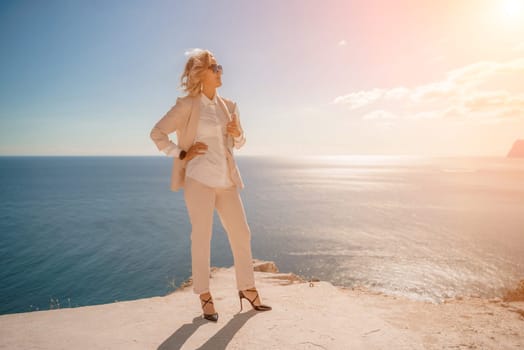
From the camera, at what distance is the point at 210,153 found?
12.1ft

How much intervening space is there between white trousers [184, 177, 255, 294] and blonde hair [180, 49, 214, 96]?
1150 millimetres

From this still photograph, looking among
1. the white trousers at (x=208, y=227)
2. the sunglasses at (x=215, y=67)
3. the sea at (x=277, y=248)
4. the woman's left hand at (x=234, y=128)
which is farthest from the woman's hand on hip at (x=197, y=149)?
the sea at (x=277, y=248)

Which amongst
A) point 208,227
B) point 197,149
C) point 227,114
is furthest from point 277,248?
point 197,149

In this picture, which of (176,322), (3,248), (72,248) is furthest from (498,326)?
(3,248)

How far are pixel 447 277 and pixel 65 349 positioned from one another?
31.3 m

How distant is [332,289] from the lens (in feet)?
15.1

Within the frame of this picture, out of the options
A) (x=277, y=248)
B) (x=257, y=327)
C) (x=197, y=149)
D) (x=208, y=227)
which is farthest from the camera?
(x=277, y=248)

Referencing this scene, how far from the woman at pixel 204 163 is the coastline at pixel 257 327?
398 millimetres

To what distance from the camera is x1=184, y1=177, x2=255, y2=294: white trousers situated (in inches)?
142

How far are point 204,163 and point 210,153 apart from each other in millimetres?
153

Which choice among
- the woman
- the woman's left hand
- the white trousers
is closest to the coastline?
the woman

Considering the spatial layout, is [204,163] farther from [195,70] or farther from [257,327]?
[257,327]

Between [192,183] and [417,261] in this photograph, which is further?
[417,261]

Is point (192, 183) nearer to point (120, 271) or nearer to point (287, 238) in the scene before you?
point (120, 271)
